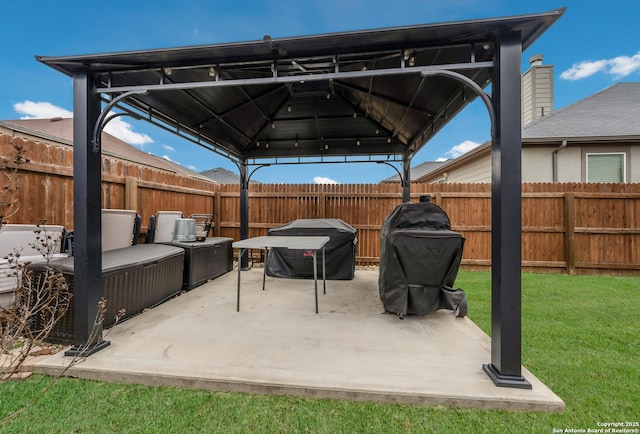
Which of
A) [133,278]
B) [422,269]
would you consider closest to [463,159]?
[422,269]

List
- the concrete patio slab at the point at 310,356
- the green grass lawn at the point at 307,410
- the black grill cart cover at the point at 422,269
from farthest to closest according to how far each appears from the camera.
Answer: the black grill cart cover at the point at 422,269
the concrete patio slab at the point at 310,356
the green grass lawn at the point at 307,410

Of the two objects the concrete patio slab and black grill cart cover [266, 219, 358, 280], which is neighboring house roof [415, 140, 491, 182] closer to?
black grill cart cover [266, 219, 358, 280]

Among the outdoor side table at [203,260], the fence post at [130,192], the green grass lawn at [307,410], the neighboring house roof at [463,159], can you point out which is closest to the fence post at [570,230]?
the neighboring house roof at [463,159]

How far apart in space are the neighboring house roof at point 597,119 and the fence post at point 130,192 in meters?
8.30

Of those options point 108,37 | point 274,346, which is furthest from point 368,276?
point 108,37

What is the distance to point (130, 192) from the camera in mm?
4188

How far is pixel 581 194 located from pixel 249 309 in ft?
23.1

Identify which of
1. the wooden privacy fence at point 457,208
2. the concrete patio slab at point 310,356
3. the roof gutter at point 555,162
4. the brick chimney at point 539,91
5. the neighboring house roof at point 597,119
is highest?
the brick chimney at point 539,91

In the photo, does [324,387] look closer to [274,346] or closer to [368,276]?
[274,346]

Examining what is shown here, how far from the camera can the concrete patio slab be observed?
1733mm

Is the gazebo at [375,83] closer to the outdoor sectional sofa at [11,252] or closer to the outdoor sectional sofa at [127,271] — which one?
the outdoor sectional sofa at [127,271]

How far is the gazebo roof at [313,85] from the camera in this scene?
206cm

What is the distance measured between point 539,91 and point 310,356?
36.4ft

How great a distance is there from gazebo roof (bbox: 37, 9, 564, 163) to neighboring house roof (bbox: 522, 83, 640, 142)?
4090 millimetres
